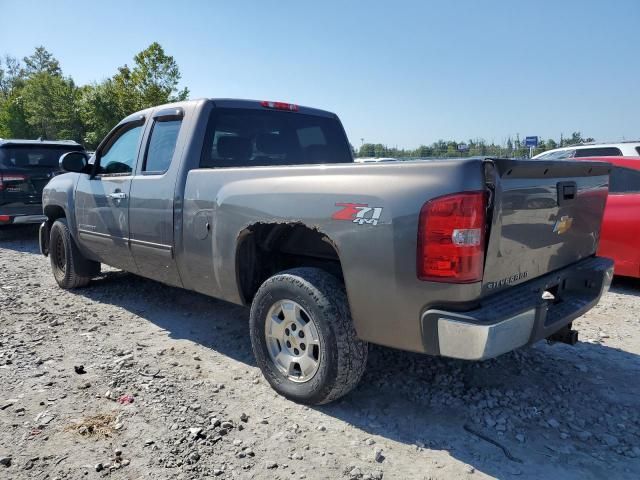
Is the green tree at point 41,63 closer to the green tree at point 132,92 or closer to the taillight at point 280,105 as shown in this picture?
the green tree at point 132,92

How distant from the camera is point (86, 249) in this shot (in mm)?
5160

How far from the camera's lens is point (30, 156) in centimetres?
895

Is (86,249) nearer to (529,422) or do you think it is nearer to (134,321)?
(134,321)

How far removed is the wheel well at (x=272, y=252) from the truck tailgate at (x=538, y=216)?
1116 millimetres

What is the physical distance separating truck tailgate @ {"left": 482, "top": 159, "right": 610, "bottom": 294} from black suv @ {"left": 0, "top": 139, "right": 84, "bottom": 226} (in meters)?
8.87

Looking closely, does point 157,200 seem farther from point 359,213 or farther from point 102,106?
point 102,106

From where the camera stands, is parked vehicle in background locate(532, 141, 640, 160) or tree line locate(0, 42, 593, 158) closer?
parked vehicle in background locate(532, 141, 640, 160)

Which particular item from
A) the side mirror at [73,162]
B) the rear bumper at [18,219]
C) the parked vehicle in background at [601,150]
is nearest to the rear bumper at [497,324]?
the side mirror at [73,162]

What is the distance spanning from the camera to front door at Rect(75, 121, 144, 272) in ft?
14.4

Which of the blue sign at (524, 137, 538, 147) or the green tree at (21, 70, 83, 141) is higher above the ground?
the green tree at (21, 70, 83, 141)

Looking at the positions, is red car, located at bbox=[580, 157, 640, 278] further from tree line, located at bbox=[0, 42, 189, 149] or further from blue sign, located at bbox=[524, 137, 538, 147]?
tree line, located at bbox=[0, 42, 189, 149]

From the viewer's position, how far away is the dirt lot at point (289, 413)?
2410 millimetres

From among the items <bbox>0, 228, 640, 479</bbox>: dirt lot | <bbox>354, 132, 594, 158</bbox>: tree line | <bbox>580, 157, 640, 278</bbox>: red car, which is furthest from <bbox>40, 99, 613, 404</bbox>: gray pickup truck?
<bbox>354, 132, 594, 158</bbox>: tree line

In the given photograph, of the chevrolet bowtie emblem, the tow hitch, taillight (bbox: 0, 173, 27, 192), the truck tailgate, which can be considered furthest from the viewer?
taillight (bbox: 0, 173, 27, 192)
